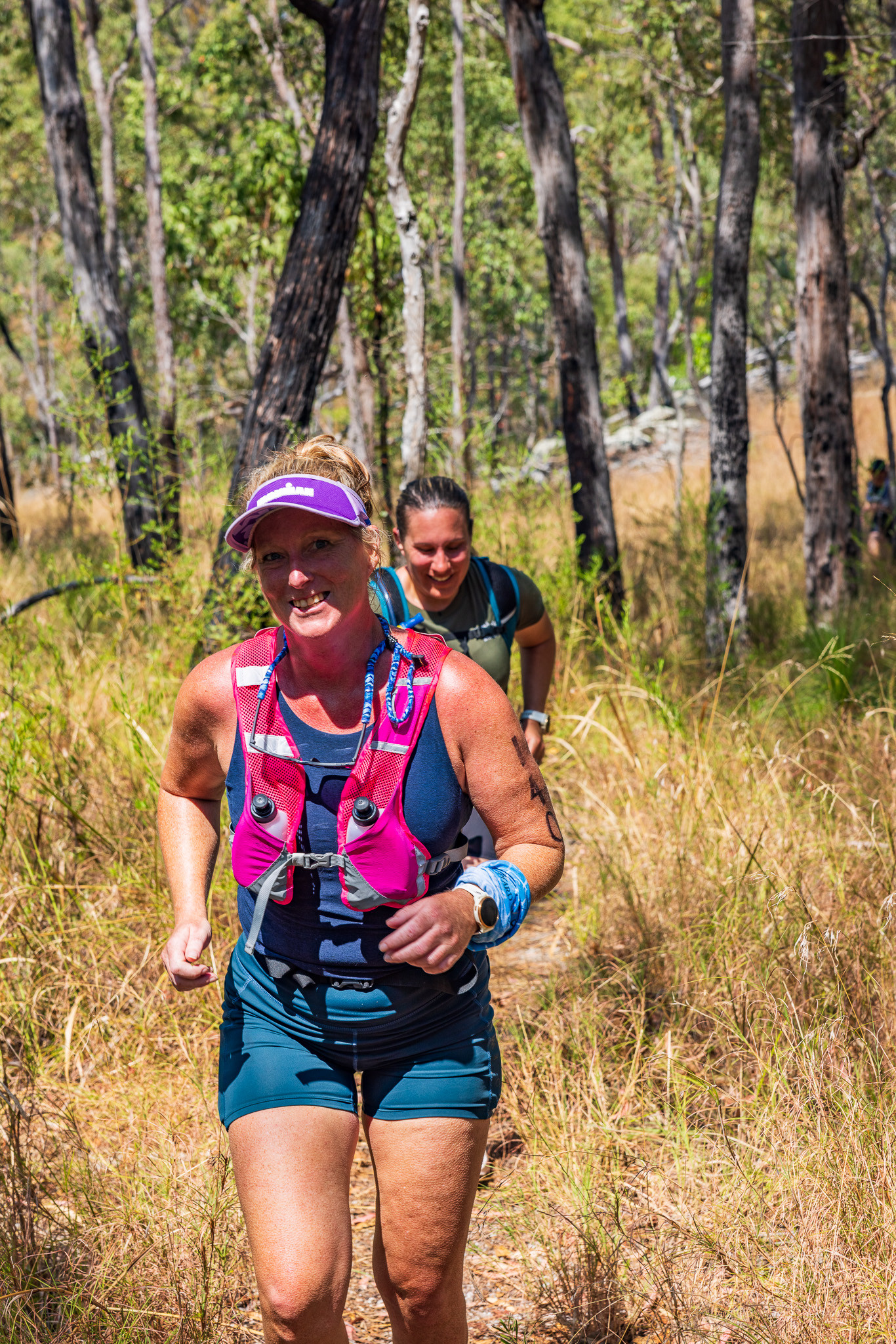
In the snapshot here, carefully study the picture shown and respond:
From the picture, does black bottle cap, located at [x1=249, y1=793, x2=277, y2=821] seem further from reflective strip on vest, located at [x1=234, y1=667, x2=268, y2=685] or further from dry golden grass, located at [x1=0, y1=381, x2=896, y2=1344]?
dry golden grass, located at [x1=0, y1=381, x2=896, y2=1344]

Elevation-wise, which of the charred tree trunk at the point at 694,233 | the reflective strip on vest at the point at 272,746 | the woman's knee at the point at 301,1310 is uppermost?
the charred tree trunk at the point at 694,233

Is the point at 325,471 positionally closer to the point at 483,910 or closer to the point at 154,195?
the point at 483,910

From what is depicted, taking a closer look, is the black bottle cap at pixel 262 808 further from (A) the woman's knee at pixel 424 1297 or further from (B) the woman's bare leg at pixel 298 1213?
(A) the woman's knee at pixel 424 1297

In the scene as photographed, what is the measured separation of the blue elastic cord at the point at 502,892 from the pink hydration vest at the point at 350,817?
111mm

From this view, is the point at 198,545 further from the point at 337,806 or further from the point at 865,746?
the point at 337,806

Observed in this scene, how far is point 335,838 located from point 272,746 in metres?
0.19

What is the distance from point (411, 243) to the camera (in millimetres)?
7344

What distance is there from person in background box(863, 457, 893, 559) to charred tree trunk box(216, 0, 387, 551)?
636 centimetres

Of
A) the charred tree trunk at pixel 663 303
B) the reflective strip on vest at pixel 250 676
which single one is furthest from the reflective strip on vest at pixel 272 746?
the charred tree trunk at pixel 663 303

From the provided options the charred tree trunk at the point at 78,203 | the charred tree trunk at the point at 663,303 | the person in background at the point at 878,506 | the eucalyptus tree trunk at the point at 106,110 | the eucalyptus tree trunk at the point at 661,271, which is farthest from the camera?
the charred tree trunk at the point at 663,303

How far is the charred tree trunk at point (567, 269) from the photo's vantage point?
24.6ft

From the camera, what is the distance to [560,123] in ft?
24.9

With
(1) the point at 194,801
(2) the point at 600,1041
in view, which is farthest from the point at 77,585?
(1) the point at 194,801

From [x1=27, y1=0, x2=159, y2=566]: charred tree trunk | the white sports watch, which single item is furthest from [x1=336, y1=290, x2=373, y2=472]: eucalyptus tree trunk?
the white sports watch
